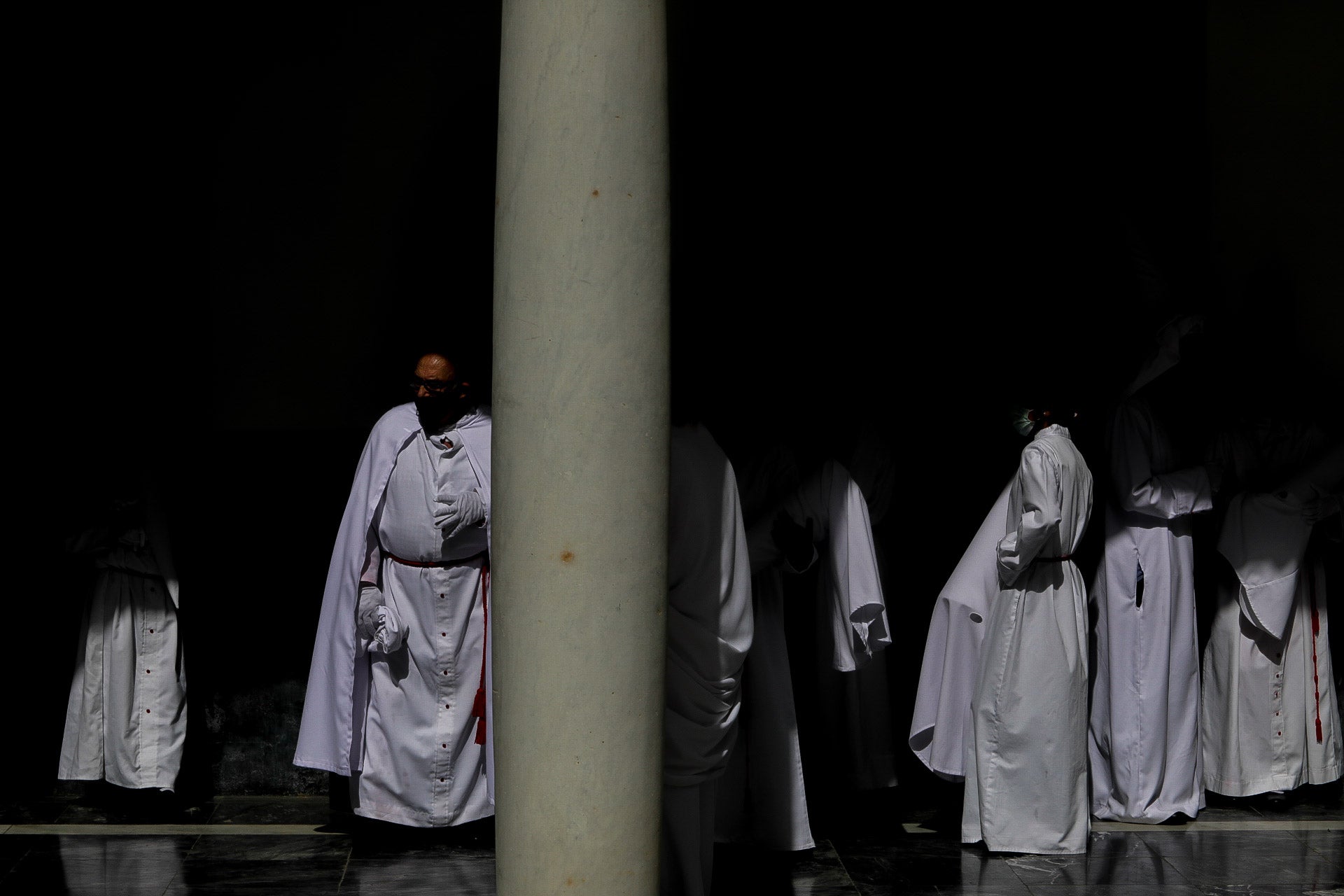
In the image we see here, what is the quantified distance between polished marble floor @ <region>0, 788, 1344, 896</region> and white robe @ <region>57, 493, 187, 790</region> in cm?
25

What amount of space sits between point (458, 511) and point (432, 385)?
0.54 m

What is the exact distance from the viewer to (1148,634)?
6656 millimetres

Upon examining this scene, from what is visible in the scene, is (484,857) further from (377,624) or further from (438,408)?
(438,408)

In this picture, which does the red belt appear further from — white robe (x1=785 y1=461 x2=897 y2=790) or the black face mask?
white robe (x1=785 y1=461 x2=897 y2=790)

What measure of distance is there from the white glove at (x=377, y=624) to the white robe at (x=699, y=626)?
1.59m

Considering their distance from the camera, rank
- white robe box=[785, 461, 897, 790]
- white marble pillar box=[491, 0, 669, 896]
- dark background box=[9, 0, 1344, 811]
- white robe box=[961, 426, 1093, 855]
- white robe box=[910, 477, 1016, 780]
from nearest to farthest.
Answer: white marble pillar box=[491, 0, 669, 896]
white robe box=[961, 426, 1093, 855]
white robe box=[785, 461, 897, 790]
white robe box=[910, 477, 1016, 780]
dark background box=[9, 0, 1344, 811]

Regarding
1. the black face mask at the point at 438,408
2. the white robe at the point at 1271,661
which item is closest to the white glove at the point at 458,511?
the black face mask at the point at 438,408

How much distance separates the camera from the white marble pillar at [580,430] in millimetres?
3787

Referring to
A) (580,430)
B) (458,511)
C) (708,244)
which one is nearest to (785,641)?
(458,511)

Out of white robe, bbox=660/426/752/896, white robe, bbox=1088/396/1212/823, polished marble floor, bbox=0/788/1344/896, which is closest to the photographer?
white robe, bbox=660/426/752/896

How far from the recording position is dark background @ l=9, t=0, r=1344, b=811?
675 cm

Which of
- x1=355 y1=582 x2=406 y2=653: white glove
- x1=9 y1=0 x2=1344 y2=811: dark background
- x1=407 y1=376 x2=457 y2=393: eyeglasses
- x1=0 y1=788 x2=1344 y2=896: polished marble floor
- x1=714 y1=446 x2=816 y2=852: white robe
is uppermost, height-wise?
x1=9 y1=0 x2=1344 y2=811: dark background

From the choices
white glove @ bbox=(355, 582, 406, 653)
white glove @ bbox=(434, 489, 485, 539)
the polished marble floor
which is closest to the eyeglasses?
white glove @ bbox=(434, 489, 485, 539)

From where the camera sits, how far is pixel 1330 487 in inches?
270
